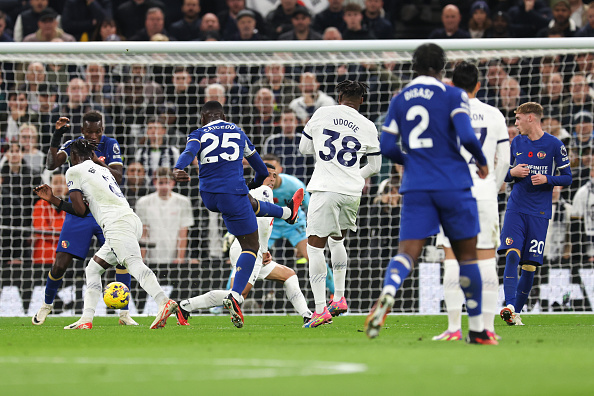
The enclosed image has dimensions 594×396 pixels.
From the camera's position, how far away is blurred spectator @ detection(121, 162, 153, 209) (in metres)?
13.8

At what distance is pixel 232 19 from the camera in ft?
52.7

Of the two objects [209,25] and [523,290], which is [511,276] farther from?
[209,25]

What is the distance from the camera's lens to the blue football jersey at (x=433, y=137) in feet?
20.4

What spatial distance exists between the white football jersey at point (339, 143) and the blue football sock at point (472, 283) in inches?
120

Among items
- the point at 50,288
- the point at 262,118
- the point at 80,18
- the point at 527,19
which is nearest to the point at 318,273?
the point at 50,288

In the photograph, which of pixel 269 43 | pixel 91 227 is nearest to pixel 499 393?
pixel 91 227

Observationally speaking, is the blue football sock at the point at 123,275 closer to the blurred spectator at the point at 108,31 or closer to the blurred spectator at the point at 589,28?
the blurred spectator at the point at 108,31

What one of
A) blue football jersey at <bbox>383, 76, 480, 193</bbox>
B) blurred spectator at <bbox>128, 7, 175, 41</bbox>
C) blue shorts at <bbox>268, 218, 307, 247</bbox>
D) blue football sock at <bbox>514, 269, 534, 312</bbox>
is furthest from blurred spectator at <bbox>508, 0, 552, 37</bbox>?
blue football jersey at <bbox>383, 76, 480, 193</bbox>

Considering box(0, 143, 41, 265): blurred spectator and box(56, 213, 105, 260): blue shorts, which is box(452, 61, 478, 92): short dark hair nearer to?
box(56, 213, 105, 260): blue shorts

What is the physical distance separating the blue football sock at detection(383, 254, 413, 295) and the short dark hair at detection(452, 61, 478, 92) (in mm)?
1682

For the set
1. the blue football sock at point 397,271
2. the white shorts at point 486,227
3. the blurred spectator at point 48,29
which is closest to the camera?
the blue football sock at point 397,271

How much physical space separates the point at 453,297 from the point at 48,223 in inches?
333

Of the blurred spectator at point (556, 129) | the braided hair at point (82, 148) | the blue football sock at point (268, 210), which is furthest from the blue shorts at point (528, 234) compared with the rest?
the braided hair at point (82, 148)

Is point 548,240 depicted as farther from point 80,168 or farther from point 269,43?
point 80,168
